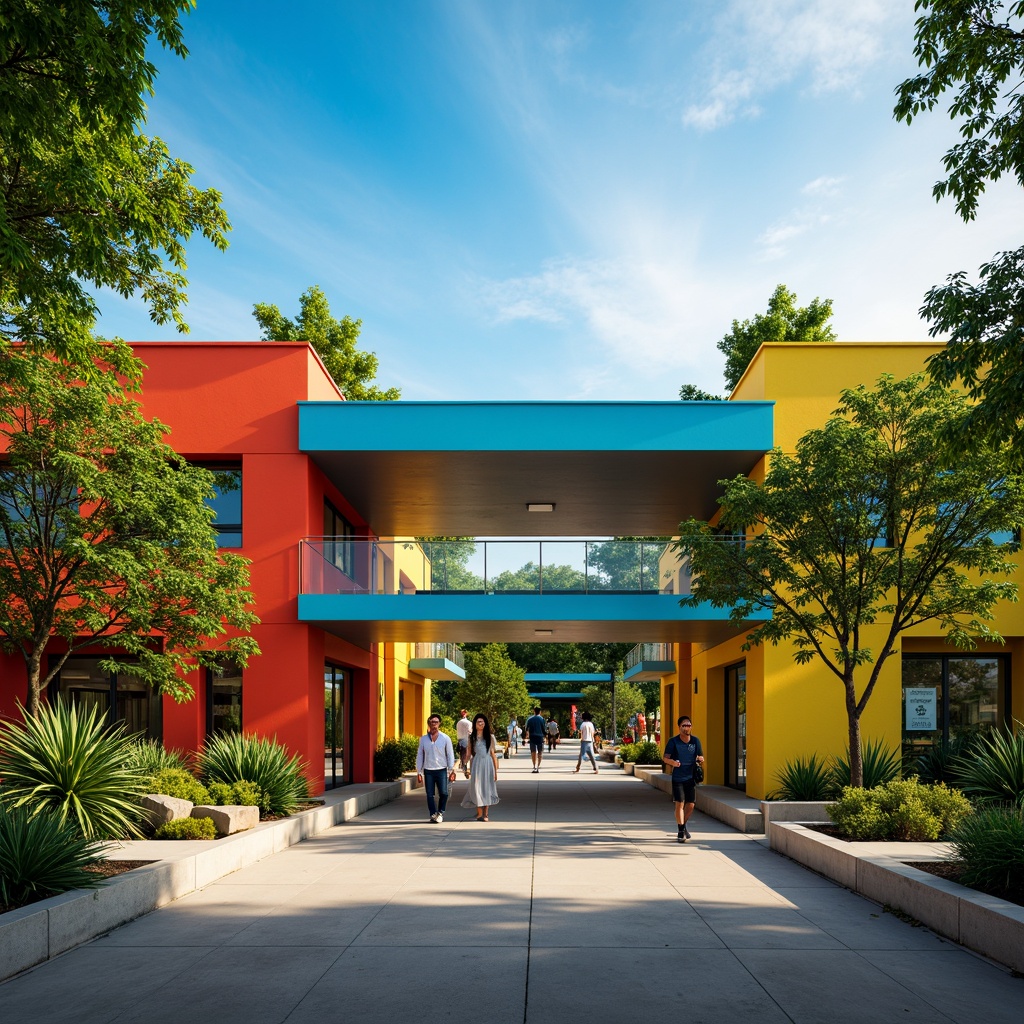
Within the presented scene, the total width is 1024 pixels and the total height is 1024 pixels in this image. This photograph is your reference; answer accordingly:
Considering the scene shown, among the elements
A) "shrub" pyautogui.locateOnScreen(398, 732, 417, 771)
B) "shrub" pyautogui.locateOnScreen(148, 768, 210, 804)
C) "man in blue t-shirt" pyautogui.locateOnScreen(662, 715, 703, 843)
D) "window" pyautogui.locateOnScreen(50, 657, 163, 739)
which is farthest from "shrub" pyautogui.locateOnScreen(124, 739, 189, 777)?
"shrub" pyautogui.locateOnScreen(398, 732, 417, 771)

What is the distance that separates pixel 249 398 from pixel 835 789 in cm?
1240

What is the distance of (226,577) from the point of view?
16016 mm

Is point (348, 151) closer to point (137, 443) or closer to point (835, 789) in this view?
point (137, 443)

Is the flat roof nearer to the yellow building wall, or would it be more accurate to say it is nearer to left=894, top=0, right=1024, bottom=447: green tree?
the yellow building wall

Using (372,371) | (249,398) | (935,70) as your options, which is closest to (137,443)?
(249,398)

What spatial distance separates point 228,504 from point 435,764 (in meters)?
6.49

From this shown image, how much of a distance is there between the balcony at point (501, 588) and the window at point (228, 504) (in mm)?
1526

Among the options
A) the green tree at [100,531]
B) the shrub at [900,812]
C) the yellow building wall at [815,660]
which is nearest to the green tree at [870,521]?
the shrub at [900,812]

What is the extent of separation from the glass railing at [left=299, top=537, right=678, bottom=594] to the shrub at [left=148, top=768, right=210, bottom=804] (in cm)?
523

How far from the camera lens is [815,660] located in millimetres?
18609

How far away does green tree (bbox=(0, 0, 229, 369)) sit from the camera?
791cm

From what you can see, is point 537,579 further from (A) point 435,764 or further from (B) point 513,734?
(B) point 513,734

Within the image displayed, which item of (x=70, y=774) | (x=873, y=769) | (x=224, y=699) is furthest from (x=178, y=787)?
(x=873, y=769)

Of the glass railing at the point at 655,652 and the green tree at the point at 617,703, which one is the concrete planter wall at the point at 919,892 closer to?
the glass railing at the point at 655,652
